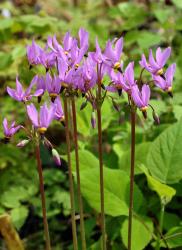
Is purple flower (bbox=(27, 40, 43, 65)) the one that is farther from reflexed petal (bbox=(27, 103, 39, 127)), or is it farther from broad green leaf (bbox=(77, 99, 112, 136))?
broad green leaf (bbox=(77, 99, 112, 136))

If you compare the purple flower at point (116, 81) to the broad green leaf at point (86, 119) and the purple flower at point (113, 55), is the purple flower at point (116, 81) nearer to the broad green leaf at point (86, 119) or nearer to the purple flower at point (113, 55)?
the purple flower at point (113, 55)

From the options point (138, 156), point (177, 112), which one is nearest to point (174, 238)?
point (138, 156)

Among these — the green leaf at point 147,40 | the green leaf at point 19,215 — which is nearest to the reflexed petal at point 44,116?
the green leaf at point 19,215

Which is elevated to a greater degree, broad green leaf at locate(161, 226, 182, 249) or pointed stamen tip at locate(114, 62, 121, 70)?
pointed stamen tip at locate(114, 62, 121, 70)

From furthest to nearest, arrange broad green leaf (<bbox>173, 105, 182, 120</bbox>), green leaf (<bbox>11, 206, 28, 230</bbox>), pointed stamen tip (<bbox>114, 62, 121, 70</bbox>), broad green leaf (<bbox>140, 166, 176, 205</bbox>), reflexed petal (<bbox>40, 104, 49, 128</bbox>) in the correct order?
green leaf (<bbox>11, 206, 28, 230</bbox>)
broad green leaf (<bbox>173, 105, 182, 120</bbox>)
broad green leaf (<bbox>140, 166, 176, 205</bbox>)
pointed stamen tip (<bbox>114, 62, 121, 70</bbox>)
reflexed petal (<bbox>40, 104, 49, 128</bbox>)

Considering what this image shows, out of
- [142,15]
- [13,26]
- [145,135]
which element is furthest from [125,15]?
[145,135]

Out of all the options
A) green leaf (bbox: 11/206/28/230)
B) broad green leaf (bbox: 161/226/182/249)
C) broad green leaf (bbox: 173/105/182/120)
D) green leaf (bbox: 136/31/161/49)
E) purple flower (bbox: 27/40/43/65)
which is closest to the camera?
purple flower (bbox: 27/40/43/65)

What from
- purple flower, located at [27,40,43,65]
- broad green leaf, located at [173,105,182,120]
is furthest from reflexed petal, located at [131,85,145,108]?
broad green leaf, located at [173,105,182,120]
